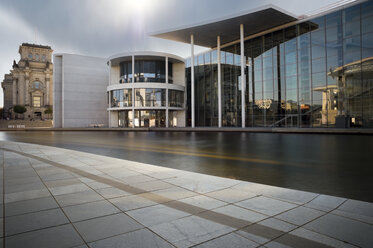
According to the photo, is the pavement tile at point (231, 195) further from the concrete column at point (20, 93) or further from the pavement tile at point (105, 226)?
the concrete column at point (20, 93)

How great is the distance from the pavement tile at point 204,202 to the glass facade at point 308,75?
2978cm

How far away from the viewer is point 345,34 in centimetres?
2881

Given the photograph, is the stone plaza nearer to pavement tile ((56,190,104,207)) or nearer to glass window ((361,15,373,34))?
pavement tile ((56,190,104,207))

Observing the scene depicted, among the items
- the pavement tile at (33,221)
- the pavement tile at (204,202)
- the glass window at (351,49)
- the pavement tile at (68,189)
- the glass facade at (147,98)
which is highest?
the glass window at (351,49)

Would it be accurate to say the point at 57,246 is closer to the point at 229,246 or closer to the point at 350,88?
the point at 229,246

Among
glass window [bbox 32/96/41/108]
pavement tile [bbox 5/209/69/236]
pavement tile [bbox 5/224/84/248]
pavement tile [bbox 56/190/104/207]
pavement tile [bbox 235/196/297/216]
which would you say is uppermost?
glass window [bbox 32/96/41/108]

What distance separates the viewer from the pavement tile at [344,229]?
9.88ft

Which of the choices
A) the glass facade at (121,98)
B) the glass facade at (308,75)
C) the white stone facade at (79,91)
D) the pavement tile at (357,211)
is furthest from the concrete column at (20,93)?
the pavement tile at (357,211)

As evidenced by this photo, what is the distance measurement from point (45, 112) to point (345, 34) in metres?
102

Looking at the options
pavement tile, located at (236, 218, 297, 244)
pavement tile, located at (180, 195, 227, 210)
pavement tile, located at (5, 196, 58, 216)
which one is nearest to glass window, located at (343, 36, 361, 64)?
pavement tile, located at (180, 195, 227, 210)

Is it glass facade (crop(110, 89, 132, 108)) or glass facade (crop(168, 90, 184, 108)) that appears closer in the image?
glass facade (crop(110, 89, 132, 108))

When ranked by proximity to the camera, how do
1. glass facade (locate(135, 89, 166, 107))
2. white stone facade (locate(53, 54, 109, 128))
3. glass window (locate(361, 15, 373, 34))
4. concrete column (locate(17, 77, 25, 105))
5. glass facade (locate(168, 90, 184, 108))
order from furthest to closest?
concrete column (locate(17, 77, 25, 105)), white stone facade (locate(53, 54, 109, 128)), glass facade (locate(168, 90, 184, 108)), glass facade (locate(135, 89, 166, 107)), glass window (locate(361, 15, 373, 34))

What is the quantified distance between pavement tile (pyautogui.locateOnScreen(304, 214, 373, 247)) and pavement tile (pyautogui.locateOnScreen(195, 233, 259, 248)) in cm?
100

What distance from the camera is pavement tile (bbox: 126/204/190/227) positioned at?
3573mm
